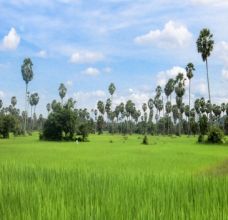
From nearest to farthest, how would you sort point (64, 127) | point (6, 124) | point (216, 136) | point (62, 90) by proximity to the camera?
point (216, 136) → point (64, 127) → point (6, 124) → point (62, 90)

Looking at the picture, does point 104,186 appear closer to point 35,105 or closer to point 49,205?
point 49,205

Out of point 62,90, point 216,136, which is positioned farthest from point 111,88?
point 216,136

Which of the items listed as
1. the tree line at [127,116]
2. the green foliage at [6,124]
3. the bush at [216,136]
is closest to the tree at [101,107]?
the tree line at [127,116]

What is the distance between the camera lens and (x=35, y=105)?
16675cm

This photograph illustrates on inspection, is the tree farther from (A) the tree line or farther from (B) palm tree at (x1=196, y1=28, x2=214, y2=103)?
(B) palm tree at (x1=196, y1=28, x2=214, y2=103)

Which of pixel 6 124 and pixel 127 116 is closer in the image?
pixel 6 124

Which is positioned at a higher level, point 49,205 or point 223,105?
point 223,105

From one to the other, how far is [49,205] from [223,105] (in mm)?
141981

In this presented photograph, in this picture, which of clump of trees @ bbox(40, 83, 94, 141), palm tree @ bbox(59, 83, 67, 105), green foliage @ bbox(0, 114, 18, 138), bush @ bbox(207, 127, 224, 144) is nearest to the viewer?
bush @ bbox(207, 127, 224, 144)

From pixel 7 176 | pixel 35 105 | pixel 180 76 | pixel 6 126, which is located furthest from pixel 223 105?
pixel 7 176

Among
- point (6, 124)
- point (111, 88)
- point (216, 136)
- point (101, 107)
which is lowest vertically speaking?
point (216, 136)

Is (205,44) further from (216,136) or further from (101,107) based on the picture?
(101,107)

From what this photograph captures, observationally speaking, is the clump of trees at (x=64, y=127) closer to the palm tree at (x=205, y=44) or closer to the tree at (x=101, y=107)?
the palm tree at (x=205, y=44)

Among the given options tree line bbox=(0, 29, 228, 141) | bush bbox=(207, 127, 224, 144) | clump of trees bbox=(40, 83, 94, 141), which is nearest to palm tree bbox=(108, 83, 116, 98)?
tree line bbox=(0, 29, 228, 141)
